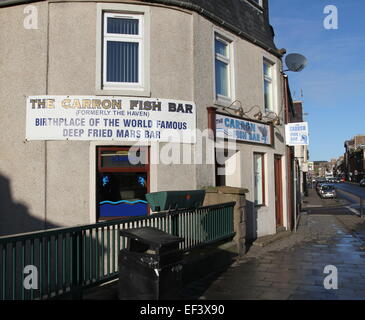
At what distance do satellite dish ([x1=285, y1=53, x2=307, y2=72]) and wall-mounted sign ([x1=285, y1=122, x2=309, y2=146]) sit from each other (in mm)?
2048

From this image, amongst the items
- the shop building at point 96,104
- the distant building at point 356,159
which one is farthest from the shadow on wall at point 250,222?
the distant building at point 356,159

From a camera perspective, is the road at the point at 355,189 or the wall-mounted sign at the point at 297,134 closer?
the wall-mounted sign at the point at 297,134

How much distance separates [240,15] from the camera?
36.4 feet

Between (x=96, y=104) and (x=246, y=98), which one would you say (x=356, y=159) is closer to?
(x=246, y=98)

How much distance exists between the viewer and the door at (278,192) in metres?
12.8

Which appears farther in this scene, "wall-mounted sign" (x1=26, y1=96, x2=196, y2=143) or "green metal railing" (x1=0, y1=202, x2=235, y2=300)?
"wall-mounted sign" (x1=26, y1=96, x2=196, y2=143)

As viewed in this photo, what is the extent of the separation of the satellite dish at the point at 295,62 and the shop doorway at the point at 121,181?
7.74 m

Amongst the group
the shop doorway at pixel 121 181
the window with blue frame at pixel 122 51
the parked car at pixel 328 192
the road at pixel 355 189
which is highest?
the window with blue frame at pixel 122 51

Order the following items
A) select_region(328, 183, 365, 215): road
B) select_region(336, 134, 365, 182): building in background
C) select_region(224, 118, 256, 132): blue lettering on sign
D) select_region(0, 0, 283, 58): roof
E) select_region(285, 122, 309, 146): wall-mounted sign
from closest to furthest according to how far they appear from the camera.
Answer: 1. select_region(0, 0, 283, 58): roof
2. select_region(224, 118, 256, 132): blue lettering on sign
3. select_region(285, 122, 309, 146): wall-mounted sign
4. select_region(328, 183, 365, 215): road
5. select_region(336, 134, 365, 182): building in background

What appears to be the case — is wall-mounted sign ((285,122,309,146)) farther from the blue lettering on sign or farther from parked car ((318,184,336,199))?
parked car ((318,184,336,199))

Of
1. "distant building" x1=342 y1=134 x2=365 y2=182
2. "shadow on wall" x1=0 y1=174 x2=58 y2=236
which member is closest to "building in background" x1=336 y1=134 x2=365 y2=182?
"distant building" x1=342 y1=134 x2=365 y2=182

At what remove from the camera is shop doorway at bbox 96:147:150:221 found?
7.80m

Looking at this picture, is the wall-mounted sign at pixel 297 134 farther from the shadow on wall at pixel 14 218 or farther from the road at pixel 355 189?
the road at pixel 355 189
